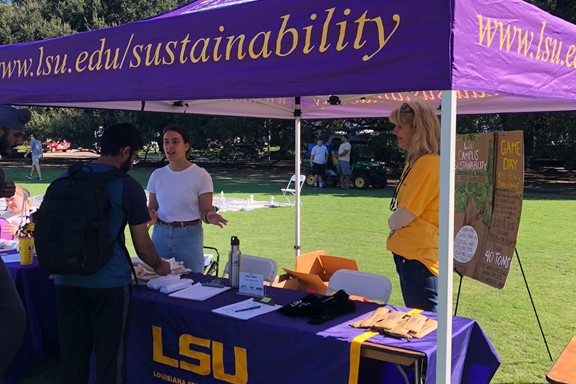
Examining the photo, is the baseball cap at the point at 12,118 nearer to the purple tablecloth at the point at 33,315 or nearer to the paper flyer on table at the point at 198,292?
the paper flyer on table at the point at 198,292

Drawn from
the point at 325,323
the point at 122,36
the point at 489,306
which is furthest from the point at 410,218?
the point at 489,306

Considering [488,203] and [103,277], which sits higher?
[488,203]

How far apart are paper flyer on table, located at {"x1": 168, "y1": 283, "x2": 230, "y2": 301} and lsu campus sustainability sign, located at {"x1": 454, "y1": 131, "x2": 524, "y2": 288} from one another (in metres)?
2.14

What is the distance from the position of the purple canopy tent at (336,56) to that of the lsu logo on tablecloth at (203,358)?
1.03 metres

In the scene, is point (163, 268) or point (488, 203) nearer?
point (163, 268)

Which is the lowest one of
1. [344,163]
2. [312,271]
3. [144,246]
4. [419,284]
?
[312,271]

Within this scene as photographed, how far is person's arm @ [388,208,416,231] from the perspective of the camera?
2.82m

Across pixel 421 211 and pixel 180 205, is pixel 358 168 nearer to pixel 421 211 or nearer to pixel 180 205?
pixel 180 205

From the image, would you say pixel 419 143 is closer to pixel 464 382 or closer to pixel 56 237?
pixel 464 382

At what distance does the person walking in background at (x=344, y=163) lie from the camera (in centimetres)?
1696

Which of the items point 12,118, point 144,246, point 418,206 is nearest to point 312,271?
point 418,206

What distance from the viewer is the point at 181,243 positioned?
3771 millimetres

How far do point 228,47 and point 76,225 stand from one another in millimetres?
1107

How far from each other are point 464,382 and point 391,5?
188 cm
